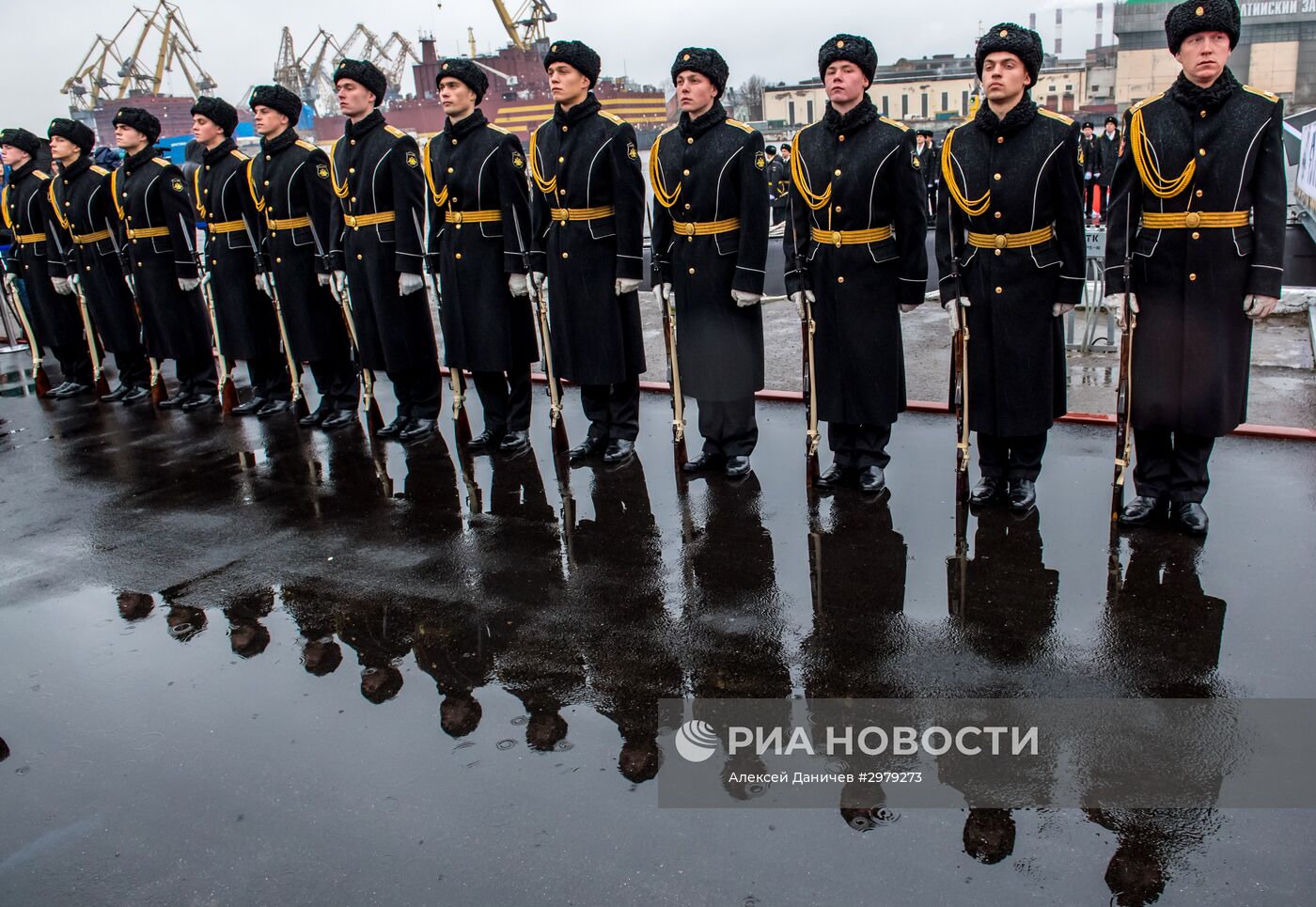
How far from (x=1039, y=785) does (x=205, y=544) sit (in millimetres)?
3852

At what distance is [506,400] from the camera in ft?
19.8

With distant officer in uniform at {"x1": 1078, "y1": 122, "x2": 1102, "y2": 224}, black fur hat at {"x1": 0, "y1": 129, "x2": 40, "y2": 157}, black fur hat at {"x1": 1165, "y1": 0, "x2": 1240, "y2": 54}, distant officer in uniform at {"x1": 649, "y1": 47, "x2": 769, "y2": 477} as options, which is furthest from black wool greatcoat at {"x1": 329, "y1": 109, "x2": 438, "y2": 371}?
distant officer in uniform at {"x1": 1078, "y1": 122, "x2": 1102, "y2": 224}

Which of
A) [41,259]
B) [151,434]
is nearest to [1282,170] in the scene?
[151,434]

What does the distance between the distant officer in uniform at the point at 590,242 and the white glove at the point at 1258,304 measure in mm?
2713

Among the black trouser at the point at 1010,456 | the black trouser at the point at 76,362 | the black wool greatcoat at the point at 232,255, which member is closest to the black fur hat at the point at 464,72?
the black wool greatcoat at the point at 232,255

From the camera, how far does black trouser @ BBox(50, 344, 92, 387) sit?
330 inches

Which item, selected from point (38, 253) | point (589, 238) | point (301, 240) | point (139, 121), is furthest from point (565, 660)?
point (38, 253)

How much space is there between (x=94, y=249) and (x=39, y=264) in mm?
868

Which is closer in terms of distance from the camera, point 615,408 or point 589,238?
point 589,238

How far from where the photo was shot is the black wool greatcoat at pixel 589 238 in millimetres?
5184

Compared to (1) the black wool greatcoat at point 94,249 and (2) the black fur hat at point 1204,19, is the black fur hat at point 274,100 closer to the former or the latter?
(1) the black wool greatcoat at point 94,249

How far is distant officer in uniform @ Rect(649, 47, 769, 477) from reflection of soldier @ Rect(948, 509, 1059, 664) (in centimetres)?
140

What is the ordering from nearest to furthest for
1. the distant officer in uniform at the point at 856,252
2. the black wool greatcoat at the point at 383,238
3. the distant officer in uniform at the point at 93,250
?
the distant officer in uniform at the point at 856,252 < the black wool greatcoat at the point at 383,238 < the distant officer in uniform at the point at 93,250

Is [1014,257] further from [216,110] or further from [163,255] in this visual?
[163,255]
